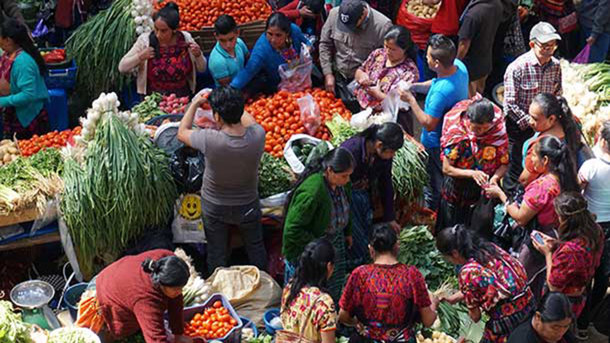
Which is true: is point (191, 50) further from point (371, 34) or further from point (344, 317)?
point (344, 317)

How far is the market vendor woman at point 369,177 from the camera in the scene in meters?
6.10

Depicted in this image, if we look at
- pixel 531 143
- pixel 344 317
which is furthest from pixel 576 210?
pixel 344 317

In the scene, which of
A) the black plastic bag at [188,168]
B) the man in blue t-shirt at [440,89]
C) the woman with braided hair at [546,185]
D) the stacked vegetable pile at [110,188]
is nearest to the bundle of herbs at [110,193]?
the stacked vegetable pile at [110,188]

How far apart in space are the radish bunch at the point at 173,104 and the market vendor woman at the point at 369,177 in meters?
1.77

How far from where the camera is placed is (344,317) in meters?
5.18

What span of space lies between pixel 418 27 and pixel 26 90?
3715 mm

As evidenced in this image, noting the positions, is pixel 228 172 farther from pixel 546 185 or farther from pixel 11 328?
pixel 546 185

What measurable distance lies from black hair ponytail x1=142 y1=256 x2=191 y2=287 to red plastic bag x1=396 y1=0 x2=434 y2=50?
449 cm

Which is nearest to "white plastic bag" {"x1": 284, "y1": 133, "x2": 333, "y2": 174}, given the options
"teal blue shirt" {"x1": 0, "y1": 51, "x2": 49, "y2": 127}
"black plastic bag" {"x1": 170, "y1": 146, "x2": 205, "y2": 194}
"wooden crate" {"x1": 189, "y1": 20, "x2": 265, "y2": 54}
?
"black plastic bag" {"x1": 170, "y1": 146, "x2": 205, "y2": 194}

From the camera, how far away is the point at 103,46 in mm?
8406

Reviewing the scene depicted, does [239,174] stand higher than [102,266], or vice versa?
[239,174]

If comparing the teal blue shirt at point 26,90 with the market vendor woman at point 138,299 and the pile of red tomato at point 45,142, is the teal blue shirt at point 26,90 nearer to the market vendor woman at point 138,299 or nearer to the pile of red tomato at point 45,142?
the pile of red tomato at point 45,142

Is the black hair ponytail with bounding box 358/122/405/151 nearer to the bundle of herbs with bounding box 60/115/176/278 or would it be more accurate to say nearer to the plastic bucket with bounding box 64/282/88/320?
the bundle of herbs with bounding box 60/115/176/278

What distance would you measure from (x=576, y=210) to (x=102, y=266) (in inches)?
132
